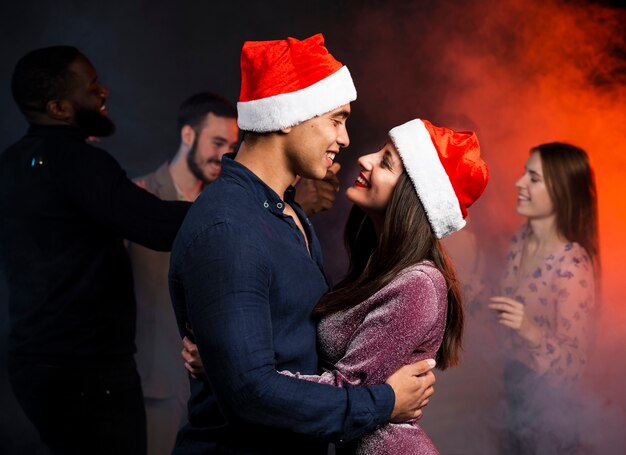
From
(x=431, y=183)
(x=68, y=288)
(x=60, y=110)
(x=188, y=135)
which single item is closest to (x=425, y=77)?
(x=188, y=135)

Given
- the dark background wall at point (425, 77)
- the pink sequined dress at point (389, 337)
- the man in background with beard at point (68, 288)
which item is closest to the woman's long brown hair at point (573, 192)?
the dark background wall at point (425, 77)

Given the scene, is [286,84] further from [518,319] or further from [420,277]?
[518,319]

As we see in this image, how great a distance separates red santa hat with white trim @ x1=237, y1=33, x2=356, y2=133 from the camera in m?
2.17

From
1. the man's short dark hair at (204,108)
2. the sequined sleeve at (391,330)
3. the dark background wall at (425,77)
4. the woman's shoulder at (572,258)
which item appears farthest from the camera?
the man's short dark hair at (204,108)

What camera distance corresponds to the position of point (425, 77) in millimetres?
4539

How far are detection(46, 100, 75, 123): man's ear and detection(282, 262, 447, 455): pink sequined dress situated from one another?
1733 millimetres

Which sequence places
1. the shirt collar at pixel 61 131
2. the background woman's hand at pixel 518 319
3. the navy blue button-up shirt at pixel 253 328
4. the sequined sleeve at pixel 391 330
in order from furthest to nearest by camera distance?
the background woman's hand at pixel 518 319 → the shirt collar at pixel 61 131 → the sequined sleeve at pixel 391 330 → the navy blue button-up shirt at pixel 253 328

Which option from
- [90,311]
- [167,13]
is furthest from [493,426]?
[167,13]

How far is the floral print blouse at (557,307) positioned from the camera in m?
3.89

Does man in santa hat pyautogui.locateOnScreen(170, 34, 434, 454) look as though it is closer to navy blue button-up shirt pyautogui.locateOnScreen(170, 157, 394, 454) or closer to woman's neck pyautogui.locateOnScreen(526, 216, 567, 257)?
navy blue button-up shirt pyautogui.locateOnScreen(170, 157, 394, 454)

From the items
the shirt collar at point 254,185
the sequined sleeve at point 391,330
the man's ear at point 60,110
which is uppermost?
the man's ear at point 60,110

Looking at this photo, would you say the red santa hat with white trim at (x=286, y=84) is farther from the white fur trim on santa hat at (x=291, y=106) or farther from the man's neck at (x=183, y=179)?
the man's neck at (x=183, y=179)

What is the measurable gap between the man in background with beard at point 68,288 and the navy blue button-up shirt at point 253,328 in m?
1.29

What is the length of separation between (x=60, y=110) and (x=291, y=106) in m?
1.56
